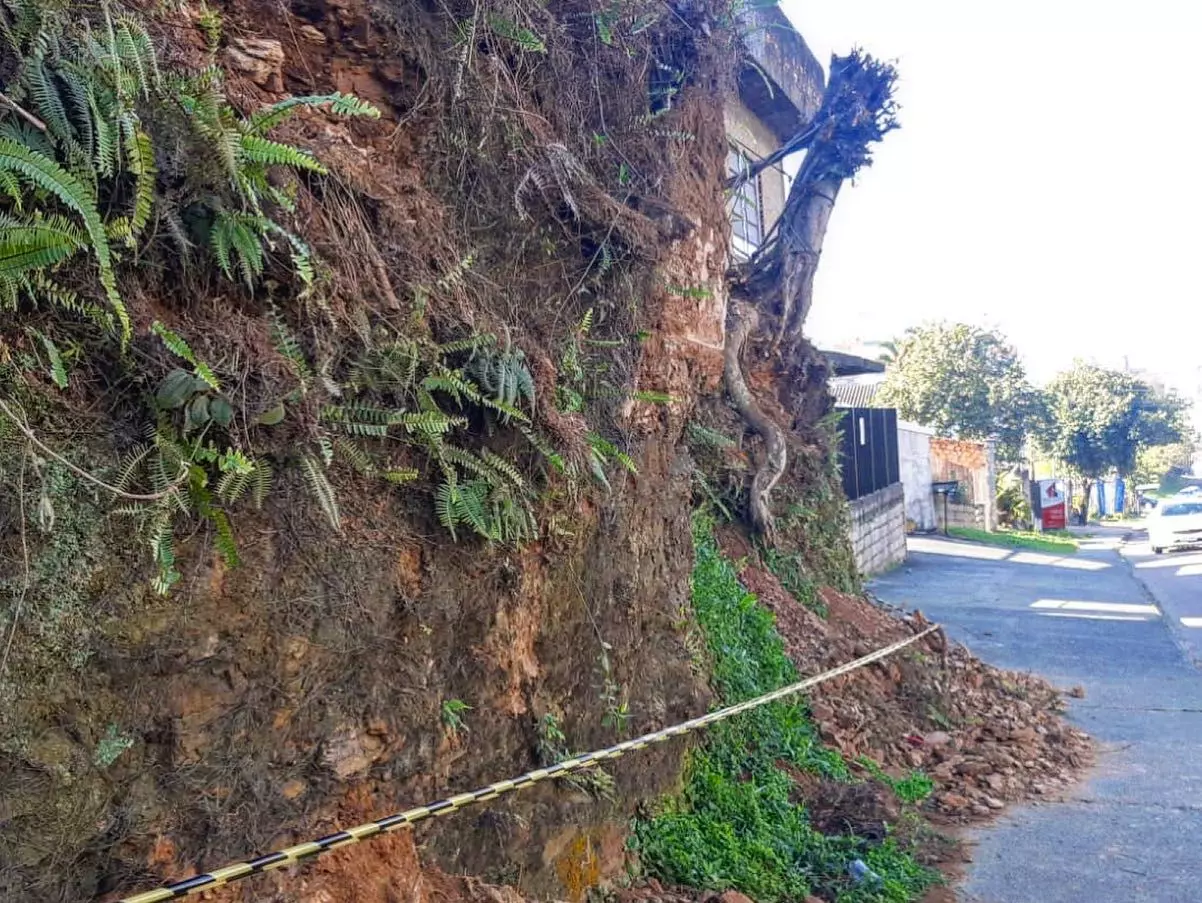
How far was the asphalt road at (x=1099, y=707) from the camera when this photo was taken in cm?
512

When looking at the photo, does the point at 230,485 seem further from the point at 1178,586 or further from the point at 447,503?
the point at 1178,586

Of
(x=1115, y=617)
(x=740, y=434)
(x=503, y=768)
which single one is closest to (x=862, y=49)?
(x=740, y=434)

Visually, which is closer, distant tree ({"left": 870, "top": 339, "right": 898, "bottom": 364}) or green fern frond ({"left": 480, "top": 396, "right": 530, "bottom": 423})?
green fern frond ({"left": 480, "top": 396, "right": 530, "bottom": 423})

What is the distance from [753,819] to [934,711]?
3083mm

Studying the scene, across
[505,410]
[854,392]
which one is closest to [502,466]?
[505,410]

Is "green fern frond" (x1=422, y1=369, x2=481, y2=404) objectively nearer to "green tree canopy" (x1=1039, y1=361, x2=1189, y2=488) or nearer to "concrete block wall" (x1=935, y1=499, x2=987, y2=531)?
"concrete block wall" (x1=935, y1=499, x2=987, y2=531)

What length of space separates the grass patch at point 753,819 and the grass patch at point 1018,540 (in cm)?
1970

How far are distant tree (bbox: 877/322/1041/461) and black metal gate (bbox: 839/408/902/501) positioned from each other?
15.8 meters

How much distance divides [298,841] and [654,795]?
2.17 metres

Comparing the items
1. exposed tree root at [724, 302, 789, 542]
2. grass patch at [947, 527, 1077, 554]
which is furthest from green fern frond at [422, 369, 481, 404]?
grass patch at [947, 527, 1077, 554]

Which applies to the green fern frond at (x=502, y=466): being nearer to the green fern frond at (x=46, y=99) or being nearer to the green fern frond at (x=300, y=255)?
the green fern frond at (x=300, y=255)

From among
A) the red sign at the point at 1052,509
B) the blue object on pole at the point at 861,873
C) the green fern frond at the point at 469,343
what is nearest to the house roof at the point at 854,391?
the red sign at the point at 1052,509

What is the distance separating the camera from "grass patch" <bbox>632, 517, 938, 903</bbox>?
456cm

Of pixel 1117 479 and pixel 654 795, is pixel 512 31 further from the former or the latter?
pixel 1117 479
